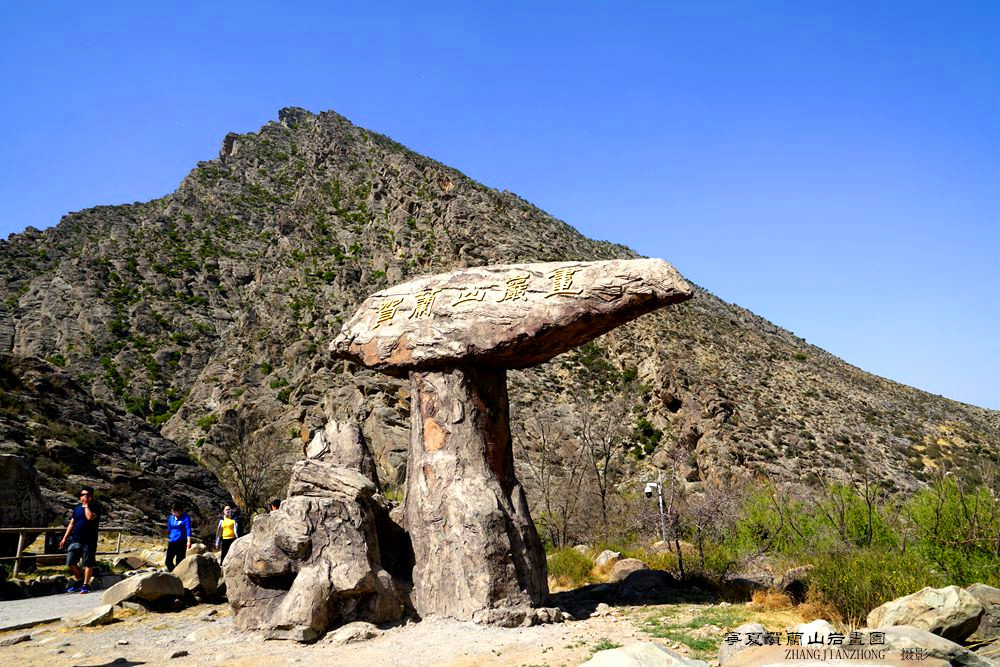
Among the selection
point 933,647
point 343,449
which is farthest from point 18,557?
point 933,647

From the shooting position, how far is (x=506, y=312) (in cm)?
981

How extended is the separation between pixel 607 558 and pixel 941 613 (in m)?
7.92

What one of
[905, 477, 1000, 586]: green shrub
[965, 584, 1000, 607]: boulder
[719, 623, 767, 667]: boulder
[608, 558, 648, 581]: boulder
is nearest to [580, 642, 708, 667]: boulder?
[719, 623, 767, 667]: boulder

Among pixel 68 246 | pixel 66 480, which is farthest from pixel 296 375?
pixel 68 246

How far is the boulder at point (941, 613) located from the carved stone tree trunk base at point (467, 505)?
4.09 metres

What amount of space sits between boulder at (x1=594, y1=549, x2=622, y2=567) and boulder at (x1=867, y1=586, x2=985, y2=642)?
22.5ft

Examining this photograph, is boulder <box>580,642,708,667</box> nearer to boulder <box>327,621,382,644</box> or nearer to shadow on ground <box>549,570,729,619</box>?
boulder <box>327,621,382,644</box>

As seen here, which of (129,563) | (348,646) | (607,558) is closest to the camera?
(348,646)

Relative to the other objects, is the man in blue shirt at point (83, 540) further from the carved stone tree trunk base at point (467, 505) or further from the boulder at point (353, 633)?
the boulder at point (353, 633)

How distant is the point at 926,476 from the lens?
24781 mm

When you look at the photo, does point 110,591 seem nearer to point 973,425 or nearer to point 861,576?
point 861,576

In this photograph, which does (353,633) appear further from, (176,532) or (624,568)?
(176,532)

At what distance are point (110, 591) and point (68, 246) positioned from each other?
146ft

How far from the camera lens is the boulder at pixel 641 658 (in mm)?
5328
